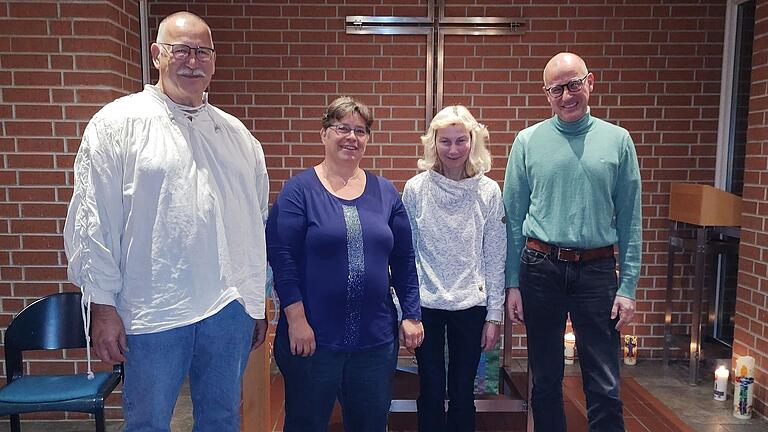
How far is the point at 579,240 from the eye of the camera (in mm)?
1974

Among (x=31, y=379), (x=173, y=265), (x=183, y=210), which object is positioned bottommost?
(x=31, y=379)

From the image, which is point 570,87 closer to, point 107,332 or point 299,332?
point 299,332

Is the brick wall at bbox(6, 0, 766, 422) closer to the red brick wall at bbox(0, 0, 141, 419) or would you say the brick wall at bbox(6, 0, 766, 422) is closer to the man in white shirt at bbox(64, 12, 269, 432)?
the red brick wall at bbox(0, 0, 141, 419)

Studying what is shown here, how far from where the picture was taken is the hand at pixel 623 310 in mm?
1997

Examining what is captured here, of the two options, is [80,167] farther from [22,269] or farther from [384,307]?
[22,269]

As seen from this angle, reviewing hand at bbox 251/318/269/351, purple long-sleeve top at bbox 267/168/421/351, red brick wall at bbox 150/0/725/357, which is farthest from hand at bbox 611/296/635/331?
red brick wall at bbox 150/0/725/357

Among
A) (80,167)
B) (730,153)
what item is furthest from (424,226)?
(730,153)

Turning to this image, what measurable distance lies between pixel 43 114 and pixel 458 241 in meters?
2.08

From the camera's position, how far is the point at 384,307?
1.75m

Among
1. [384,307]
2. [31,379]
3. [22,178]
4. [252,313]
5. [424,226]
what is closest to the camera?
[252,313]

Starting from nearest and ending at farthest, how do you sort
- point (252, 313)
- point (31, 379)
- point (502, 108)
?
point (252, 313) < point (31, 379) < point (502, 108)

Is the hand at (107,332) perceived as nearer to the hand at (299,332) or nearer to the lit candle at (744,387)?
the hand at (299,332)

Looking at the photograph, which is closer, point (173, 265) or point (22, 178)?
point (173, 265)

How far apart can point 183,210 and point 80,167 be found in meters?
0.28
